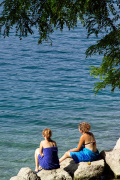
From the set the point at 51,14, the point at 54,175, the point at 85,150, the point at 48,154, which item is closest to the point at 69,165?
the point at 85,150

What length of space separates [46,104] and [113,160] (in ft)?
32.2

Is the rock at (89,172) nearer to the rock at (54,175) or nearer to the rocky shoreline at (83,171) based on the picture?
the rocky shoreline at (83,171)

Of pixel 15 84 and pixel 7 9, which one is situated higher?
pixel 7 9

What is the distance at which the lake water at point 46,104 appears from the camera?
1365 centimetres

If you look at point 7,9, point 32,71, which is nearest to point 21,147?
point 7,9

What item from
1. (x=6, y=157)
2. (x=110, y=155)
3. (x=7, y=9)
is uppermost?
(x=7, y=9)

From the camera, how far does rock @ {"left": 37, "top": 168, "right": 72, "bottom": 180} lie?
8.80 meters

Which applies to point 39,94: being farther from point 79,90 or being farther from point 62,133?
point 62,133

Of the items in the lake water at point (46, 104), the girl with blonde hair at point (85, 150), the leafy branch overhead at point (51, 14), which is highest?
the leafy branch overhead at point (51, 14)

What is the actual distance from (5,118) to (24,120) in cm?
96

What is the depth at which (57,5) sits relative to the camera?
30.3 ft

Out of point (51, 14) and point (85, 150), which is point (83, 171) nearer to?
point (85, 150)

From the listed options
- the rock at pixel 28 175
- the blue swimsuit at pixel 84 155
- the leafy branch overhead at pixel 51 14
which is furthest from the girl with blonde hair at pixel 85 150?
the leafy branch overhead at pixel 51 14

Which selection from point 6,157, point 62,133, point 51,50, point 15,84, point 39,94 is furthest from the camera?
point 51,50
